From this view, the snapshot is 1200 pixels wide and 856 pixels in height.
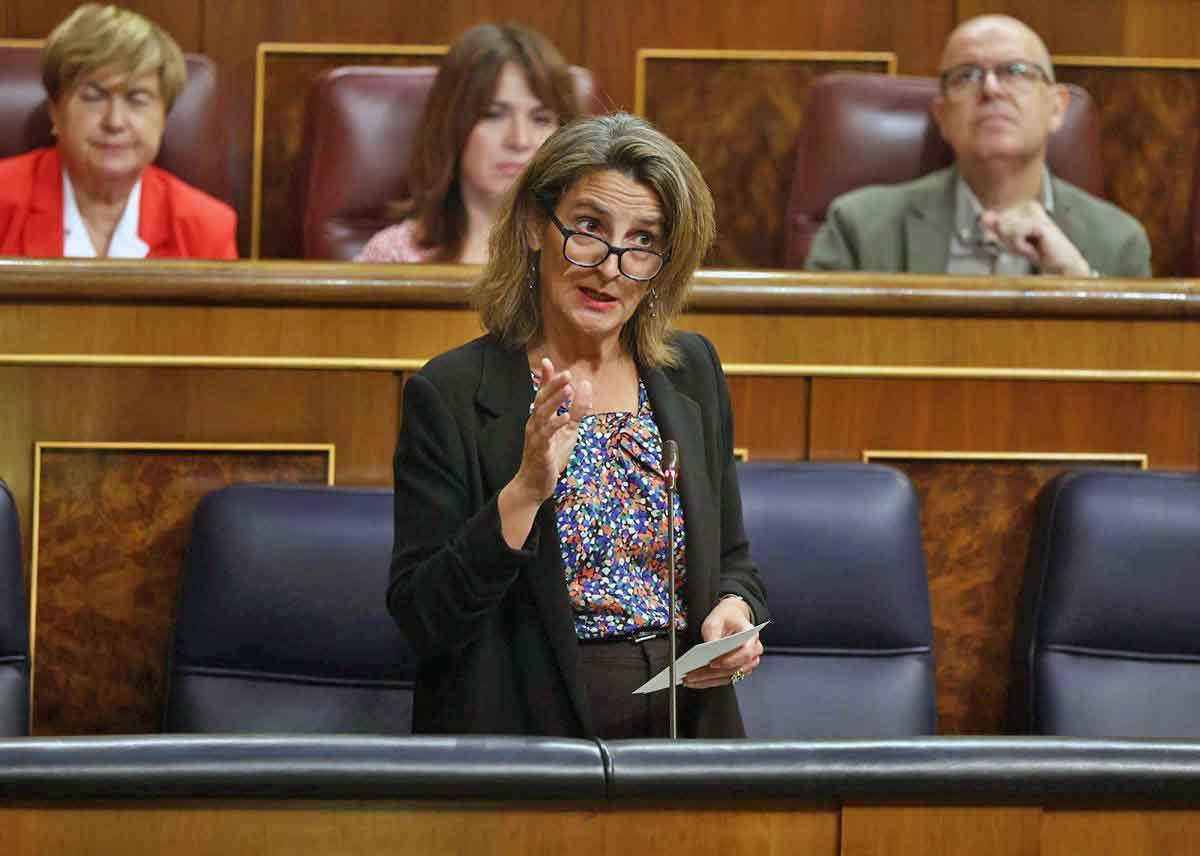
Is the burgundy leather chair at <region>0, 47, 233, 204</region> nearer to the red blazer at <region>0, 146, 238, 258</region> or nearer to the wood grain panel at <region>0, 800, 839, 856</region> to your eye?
the red blazer at <region>0, 146, 238, 258</region>

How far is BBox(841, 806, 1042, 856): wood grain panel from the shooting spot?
0.58 m

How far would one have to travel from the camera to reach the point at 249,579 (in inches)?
39.8

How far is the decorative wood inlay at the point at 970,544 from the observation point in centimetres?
113

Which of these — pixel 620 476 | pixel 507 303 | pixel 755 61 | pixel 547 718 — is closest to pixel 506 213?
pixel 507 303

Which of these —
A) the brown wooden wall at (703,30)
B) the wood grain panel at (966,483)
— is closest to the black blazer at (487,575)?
the wood grain panel at (966,483)

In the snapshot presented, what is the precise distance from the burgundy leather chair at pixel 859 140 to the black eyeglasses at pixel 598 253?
74 cm

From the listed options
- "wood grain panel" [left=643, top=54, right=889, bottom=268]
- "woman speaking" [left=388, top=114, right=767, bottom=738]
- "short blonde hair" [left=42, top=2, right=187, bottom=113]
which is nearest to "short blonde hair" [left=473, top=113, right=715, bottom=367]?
"woman speaking" [left=388, top=114, right=767, bottom=738]

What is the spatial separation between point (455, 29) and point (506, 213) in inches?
33.3

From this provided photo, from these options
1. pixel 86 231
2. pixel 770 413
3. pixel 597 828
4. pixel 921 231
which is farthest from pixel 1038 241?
pixel 597 828

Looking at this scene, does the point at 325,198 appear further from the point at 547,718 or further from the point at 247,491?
the point at 547,718

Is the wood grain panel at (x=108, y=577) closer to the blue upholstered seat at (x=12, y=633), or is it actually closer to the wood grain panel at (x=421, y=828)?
the blue upholstered seat at (x=12, y=633)

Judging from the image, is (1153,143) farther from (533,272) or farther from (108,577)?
(108,577)

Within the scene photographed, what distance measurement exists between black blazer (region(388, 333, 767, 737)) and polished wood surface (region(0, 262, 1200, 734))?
0.20m

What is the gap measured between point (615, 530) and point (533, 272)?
15 cm
